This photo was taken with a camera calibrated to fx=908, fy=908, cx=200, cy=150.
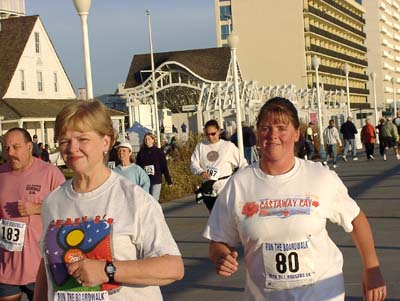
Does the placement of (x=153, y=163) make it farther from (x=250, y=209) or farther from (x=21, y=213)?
(x=250, y=209)

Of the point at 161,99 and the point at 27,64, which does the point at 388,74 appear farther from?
the point at 27,64

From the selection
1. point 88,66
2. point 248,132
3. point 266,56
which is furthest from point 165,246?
point 266,56

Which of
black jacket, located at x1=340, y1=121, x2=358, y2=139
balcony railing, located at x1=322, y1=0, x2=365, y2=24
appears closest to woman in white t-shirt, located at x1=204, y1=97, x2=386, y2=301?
black jacket, located at x1=340, y1=121, x2=358, y2=139

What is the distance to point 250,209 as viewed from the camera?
486cm

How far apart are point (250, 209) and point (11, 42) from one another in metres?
49.7

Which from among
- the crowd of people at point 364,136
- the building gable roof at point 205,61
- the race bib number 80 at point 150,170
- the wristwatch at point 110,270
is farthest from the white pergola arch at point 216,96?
the wristwatch at point 110,270

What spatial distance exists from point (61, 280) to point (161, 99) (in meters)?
77.1

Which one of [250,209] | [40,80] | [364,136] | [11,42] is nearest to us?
[250,209]

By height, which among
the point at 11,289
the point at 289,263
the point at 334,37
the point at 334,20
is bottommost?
the point at 11,289

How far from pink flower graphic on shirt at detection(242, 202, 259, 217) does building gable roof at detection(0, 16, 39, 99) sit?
45.9m

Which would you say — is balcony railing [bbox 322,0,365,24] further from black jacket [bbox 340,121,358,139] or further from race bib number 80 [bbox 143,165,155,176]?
race bib number 80 [bbox 143,165,155,176]

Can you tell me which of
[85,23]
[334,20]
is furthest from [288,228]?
[334,20]

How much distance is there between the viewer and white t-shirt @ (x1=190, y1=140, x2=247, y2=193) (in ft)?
44.1

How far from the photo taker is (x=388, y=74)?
511ft
